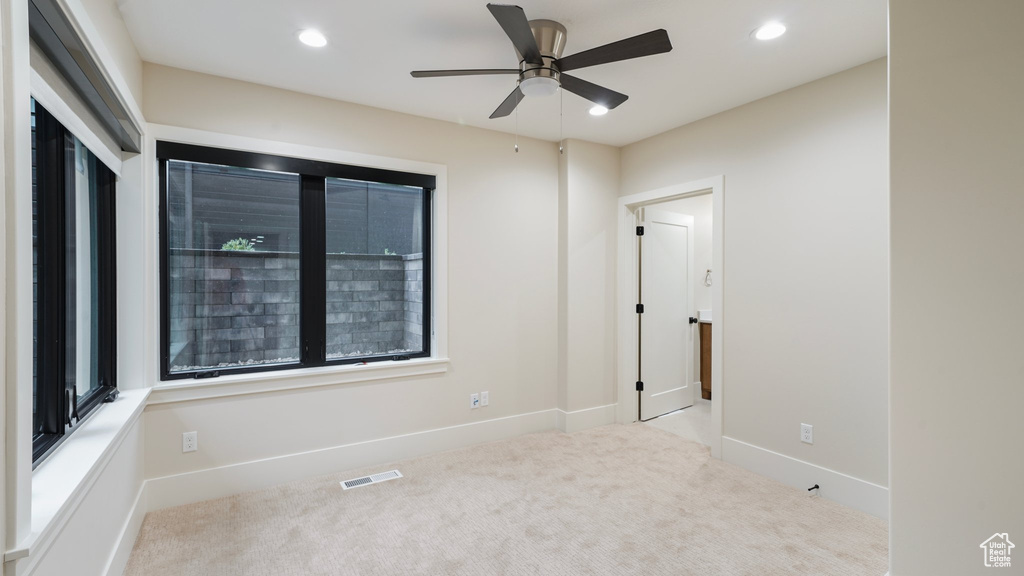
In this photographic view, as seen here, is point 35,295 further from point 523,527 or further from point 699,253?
point 699,253

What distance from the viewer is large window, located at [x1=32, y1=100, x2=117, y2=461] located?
166 cm

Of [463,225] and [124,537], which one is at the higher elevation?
[463,225]

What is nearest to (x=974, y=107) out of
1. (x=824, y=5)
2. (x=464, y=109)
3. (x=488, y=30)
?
(x=824, y=5)

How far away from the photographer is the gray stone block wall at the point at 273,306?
115 inches

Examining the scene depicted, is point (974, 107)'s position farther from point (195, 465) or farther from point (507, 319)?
point (195, 465)

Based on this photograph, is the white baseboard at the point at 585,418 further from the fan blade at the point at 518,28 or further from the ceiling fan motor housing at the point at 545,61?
the fan blade at the point at 518,28

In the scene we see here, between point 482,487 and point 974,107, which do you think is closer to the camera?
point 974,107

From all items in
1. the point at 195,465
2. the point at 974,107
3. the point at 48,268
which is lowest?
the point at 195,465

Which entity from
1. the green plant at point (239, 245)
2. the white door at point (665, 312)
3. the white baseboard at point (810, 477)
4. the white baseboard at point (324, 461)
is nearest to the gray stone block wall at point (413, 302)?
the white baseboard at point (324, 461)

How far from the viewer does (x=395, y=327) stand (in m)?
3.64

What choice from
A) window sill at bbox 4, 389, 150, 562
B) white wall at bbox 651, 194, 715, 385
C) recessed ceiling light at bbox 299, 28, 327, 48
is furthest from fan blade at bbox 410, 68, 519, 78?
white wall at bbox 651, 194, 715, 385

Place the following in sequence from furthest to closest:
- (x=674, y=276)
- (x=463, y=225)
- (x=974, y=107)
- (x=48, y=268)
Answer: (x=674, y=276) < (x=463, y=225) < (x=48, y=268) < (x=974, y=107)

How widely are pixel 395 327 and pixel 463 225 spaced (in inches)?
37.7

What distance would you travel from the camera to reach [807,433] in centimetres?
300
